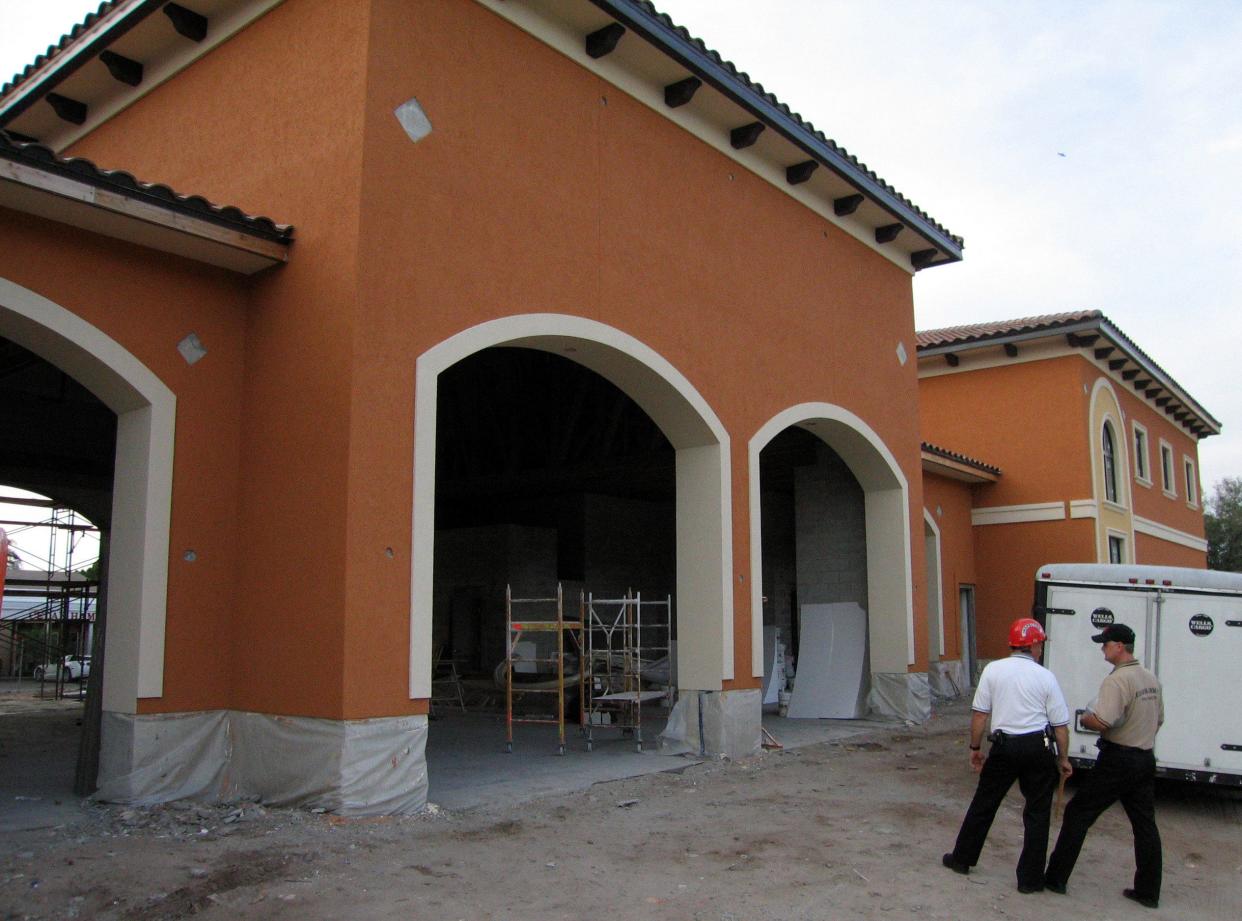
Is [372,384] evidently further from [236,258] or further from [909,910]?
[909,910]

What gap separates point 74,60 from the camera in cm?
1059

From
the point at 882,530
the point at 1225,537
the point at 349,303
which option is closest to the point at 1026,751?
the point at 349,303

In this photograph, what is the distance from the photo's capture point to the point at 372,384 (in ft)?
26.7

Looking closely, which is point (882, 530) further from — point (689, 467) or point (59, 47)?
point (59, 47)

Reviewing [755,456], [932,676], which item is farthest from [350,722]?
[932,676]

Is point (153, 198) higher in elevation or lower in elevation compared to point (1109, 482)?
higher

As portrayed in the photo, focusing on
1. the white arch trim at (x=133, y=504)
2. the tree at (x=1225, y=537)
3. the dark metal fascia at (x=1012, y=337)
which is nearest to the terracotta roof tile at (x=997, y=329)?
the dark metal fascia at (x=1012, y=337)

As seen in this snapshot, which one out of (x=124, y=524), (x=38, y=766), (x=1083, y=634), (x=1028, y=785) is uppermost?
(x=124, y=524)

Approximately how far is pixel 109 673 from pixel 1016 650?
22.0 ft

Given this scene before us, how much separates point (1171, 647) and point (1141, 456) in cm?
1717

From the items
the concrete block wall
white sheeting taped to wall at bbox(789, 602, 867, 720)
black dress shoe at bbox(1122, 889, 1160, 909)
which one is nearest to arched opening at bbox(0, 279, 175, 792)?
black dress shoe at bbox(1122, 889, 1160, 909)

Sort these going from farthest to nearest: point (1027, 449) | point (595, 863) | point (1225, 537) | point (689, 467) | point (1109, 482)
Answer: point (1225, 537) < point (1109, 482) < point (1027, 449) < point (689, 467) < point (595, 863)

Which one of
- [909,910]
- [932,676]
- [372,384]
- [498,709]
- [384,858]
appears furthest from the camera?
[932,676]

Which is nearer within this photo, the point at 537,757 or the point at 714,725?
the point at 537,757
